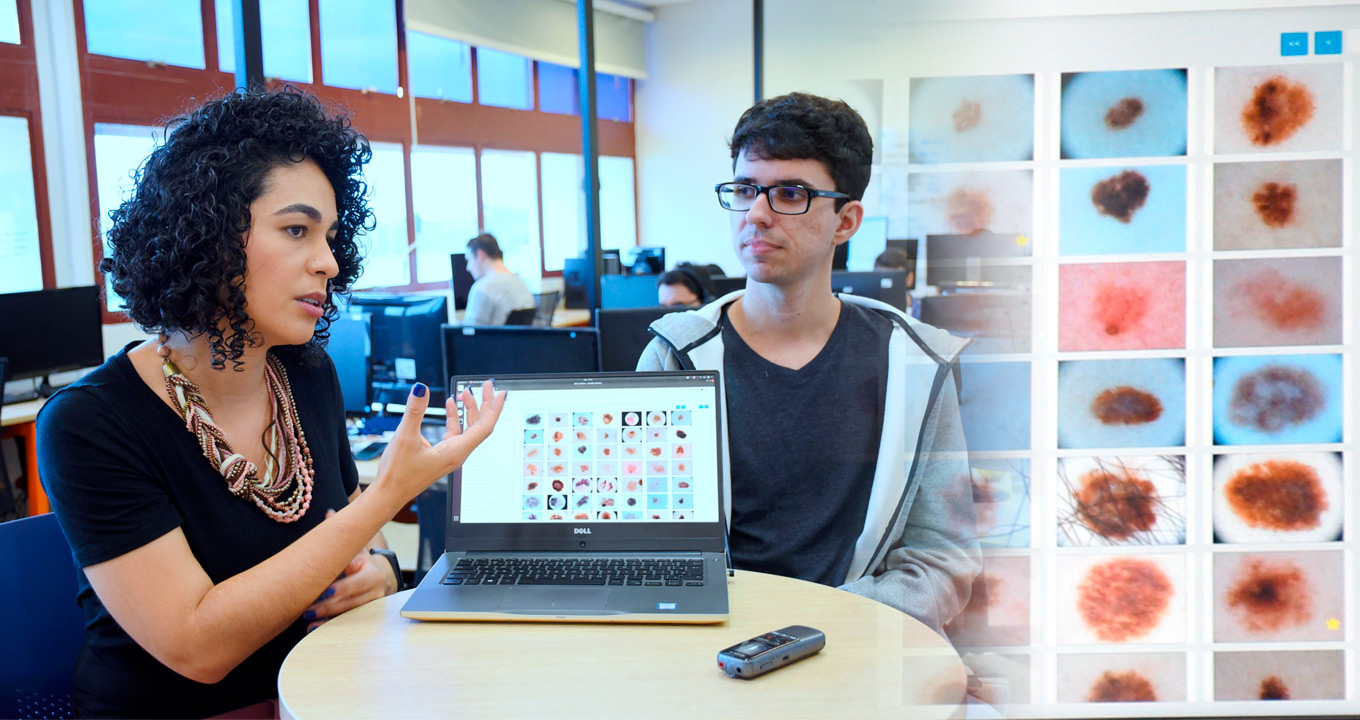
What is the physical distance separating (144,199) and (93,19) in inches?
125

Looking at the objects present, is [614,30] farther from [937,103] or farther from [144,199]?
[937,103]

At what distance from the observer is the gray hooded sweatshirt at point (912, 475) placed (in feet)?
2.50

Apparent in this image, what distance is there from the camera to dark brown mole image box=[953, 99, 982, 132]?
62cm

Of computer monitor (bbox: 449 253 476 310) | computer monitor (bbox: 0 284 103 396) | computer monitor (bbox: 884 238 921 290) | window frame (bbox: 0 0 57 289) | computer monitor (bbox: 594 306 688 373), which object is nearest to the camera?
Answer: computer monitor (bbox: 884 238 921 290)

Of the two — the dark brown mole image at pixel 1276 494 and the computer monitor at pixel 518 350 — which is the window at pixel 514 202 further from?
the dark brown mole image at pixel 1276 494

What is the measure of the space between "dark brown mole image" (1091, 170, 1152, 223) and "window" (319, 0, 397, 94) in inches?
167

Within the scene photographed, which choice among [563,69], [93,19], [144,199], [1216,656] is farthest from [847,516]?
[563,69]

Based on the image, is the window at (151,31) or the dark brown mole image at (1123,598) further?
the window at (151,31)

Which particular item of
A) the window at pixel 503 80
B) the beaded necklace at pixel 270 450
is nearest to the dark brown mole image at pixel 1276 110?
the beaded necklace at pixel 270 450

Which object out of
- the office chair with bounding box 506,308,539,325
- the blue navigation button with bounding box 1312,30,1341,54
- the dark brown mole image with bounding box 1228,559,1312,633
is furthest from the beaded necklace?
the office chair with bounding box 506,308,539,325

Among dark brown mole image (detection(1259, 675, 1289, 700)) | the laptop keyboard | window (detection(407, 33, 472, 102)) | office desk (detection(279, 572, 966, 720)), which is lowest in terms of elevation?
office desk (detection(279, 572, 966, 720))

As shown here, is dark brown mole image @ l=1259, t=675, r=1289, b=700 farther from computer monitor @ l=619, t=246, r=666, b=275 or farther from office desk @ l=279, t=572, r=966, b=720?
computer monitor @ l=619, t=246, r=666, b=275

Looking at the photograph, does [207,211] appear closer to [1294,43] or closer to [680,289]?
[1294,43]

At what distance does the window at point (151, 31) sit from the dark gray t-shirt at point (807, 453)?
3.32 m
